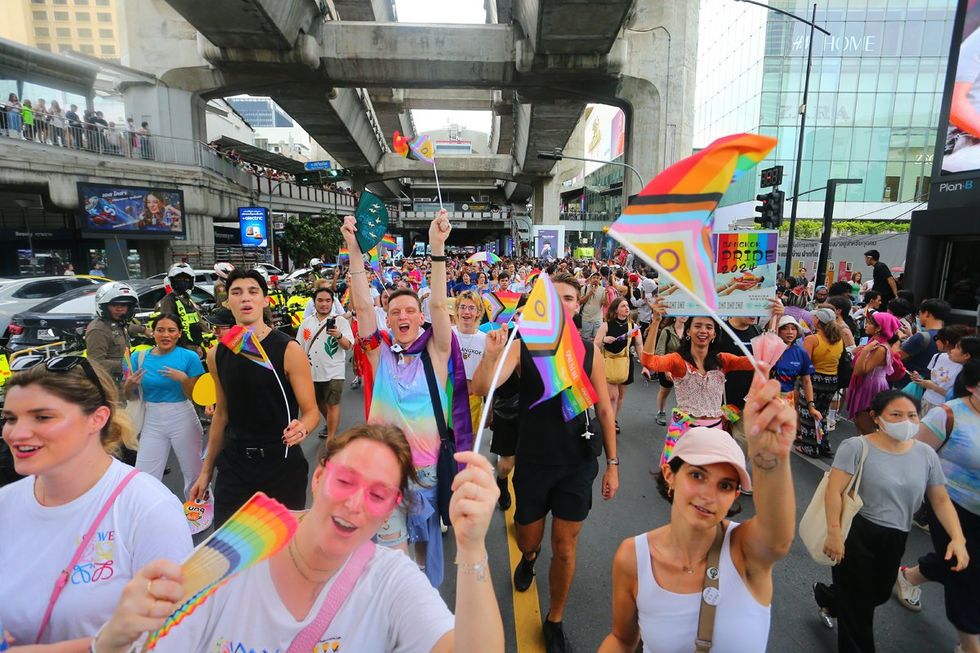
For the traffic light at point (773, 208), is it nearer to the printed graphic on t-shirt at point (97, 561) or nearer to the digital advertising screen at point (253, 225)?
the printed graphic on t-shirt at point (97, 561)

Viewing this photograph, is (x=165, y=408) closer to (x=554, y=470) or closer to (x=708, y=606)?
(x=554, y=470)

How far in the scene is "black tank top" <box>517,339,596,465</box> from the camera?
3057 mm

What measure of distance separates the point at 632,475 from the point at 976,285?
11726 mm

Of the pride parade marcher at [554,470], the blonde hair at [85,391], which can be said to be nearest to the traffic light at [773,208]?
the pride parade marcher at [554,470]

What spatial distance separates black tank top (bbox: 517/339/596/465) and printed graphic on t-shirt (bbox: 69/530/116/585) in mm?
2024

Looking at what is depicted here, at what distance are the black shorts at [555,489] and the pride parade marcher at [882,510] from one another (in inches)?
50.4

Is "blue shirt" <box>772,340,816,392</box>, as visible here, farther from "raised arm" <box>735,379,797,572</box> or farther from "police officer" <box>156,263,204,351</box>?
"police officer" <box>156,263,204,351</box>

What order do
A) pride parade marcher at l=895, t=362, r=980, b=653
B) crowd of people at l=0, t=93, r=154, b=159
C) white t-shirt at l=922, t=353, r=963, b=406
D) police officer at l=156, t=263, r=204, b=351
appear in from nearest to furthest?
pride parade marcher at l=895, t=362, r=980, b=653 → white t-shirt at l=922, t=353, r=963, b=406 → police officer at l=156, t=263, r=204, b=351 → crowd of people at l=0, t=93, r=154, b=159

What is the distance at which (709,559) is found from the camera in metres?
1.73

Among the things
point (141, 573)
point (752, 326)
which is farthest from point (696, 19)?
point (141, 573)

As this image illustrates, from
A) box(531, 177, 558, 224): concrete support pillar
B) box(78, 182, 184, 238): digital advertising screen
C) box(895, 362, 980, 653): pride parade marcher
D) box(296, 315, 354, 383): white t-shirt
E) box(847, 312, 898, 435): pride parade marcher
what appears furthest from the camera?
box(531, 177, 558, 224): concrete support pillar

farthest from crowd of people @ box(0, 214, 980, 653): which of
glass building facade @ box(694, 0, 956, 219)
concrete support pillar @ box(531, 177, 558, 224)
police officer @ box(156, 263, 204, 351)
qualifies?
glass building facade @ box(694, 0, 956, 219)

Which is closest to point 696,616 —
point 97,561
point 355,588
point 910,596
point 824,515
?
point 355,588

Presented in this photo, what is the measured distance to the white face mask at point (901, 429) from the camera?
2.65 m
